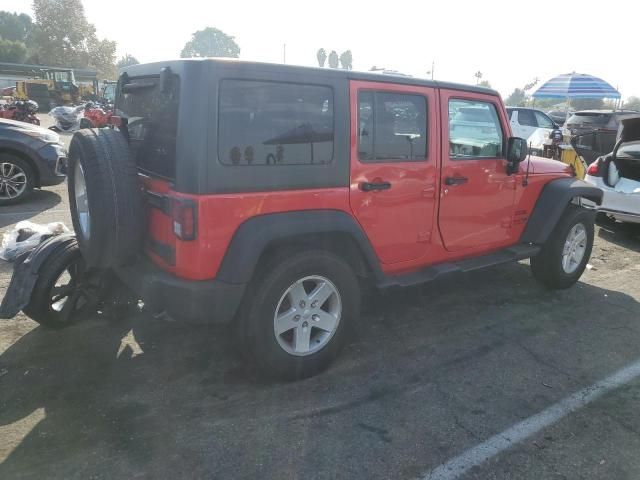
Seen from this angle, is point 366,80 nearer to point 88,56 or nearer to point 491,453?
point 491,453

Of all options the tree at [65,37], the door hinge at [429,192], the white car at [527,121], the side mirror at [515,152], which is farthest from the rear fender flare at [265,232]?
the tree at [65,37]

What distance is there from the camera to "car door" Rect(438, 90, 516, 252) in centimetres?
362

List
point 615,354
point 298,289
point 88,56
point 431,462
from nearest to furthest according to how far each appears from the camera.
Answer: point 431,462
point 298,289
point 615,354
point 88,56

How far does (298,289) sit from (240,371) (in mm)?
725

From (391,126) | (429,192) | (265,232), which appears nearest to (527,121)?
(429,192)

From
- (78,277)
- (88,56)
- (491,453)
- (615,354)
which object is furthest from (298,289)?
(88,56)

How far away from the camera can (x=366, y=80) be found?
3082 millimetres

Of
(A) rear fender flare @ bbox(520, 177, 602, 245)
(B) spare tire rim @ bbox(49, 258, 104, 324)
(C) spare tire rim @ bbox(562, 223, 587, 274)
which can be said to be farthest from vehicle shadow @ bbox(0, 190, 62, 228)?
(C) spare tire rim @ bbox(562, 223, 587, 274)

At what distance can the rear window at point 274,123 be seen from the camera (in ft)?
8.45

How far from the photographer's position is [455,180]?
362 centimetres

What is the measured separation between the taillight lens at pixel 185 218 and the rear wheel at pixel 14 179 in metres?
5.89

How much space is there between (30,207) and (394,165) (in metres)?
6.24

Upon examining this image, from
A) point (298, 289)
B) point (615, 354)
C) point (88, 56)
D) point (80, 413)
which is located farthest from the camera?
point (88, 56)

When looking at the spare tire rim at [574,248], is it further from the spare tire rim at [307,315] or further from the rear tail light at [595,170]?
the spare tire rim at [307,315]
